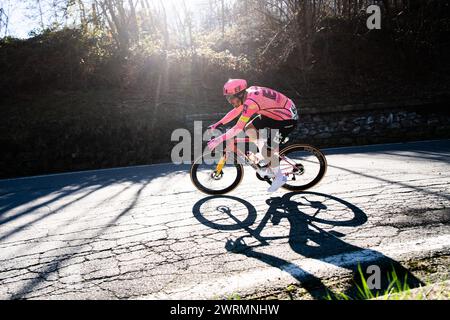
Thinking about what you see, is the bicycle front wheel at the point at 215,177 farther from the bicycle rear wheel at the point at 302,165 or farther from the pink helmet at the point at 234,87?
the pink helmet at the point at 234,87

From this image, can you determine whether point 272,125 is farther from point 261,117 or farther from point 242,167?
point 242,167

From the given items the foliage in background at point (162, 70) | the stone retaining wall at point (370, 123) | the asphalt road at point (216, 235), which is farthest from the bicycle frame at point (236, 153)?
the stone retaining wall at point (370, 123)

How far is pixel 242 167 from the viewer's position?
19.5ft

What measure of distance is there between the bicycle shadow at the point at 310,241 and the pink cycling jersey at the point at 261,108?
1.17 meters

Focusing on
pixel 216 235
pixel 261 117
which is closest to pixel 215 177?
pixel 261 117

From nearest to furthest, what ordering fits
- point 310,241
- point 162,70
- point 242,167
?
1. point 310,241
2. point 242,167
3. point 162,70

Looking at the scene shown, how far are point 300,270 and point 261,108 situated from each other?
2.82m

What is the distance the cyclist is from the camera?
5.33 metres

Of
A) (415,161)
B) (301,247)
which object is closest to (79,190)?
(301,247)

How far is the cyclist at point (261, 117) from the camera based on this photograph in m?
5.33

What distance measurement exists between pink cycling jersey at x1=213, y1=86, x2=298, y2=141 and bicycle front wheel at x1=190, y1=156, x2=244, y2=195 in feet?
2.02

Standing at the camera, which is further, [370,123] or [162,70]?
[162,70]
